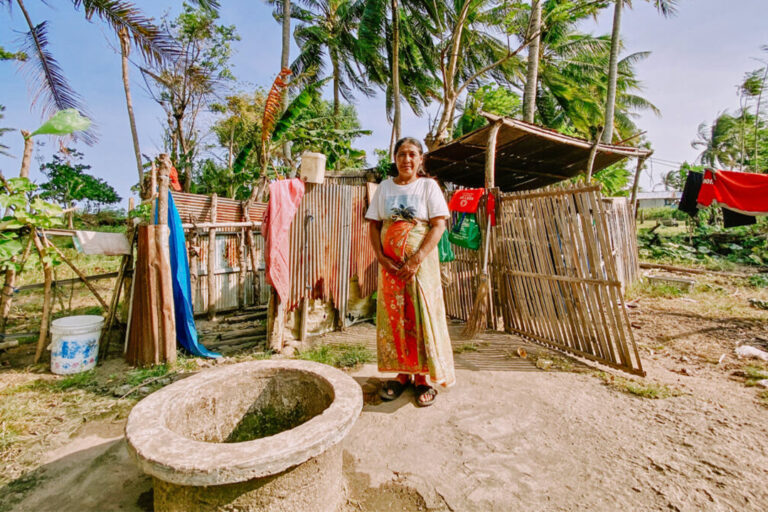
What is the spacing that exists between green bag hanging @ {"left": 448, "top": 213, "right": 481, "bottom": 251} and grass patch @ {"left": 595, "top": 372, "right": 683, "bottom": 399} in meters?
2.14

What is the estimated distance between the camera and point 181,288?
12.8ft

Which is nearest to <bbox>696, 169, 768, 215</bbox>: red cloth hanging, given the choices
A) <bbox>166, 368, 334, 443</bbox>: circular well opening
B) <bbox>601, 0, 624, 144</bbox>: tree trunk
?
<bbox>601, 0, 624, 144</bbox>: tree trunk

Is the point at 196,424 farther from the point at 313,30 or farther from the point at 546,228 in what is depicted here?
the point at 313,30

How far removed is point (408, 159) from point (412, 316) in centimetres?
126

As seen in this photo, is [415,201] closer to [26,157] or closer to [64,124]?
[64,124]

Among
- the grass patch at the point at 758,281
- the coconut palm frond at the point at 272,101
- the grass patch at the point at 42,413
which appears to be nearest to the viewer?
the grass patch at the point at 42,413

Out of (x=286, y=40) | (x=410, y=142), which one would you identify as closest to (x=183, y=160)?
(x=286, y=40)

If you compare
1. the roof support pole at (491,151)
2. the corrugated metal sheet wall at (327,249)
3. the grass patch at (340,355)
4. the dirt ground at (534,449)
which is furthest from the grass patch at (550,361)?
the corrugated metal sheet wall at (327,249)

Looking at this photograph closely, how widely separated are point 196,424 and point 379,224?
1882 millimetres

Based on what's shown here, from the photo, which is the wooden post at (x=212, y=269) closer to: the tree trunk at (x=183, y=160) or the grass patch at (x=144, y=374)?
the grass patch at (x=144, y=374)

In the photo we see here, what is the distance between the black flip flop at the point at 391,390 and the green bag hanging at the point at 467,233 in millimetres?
2349

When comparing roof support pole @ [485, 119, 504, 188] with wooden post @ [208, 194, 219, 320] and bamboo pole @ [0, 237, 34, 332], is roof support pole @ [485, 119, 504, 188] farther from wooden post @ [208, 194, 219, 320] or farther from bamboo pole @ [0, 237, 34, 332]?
bamboo pole @ [0, 237, 34, 332]

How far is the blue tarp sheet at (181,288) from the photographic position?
12.8ft

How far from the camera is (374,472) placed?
2.14 metres
